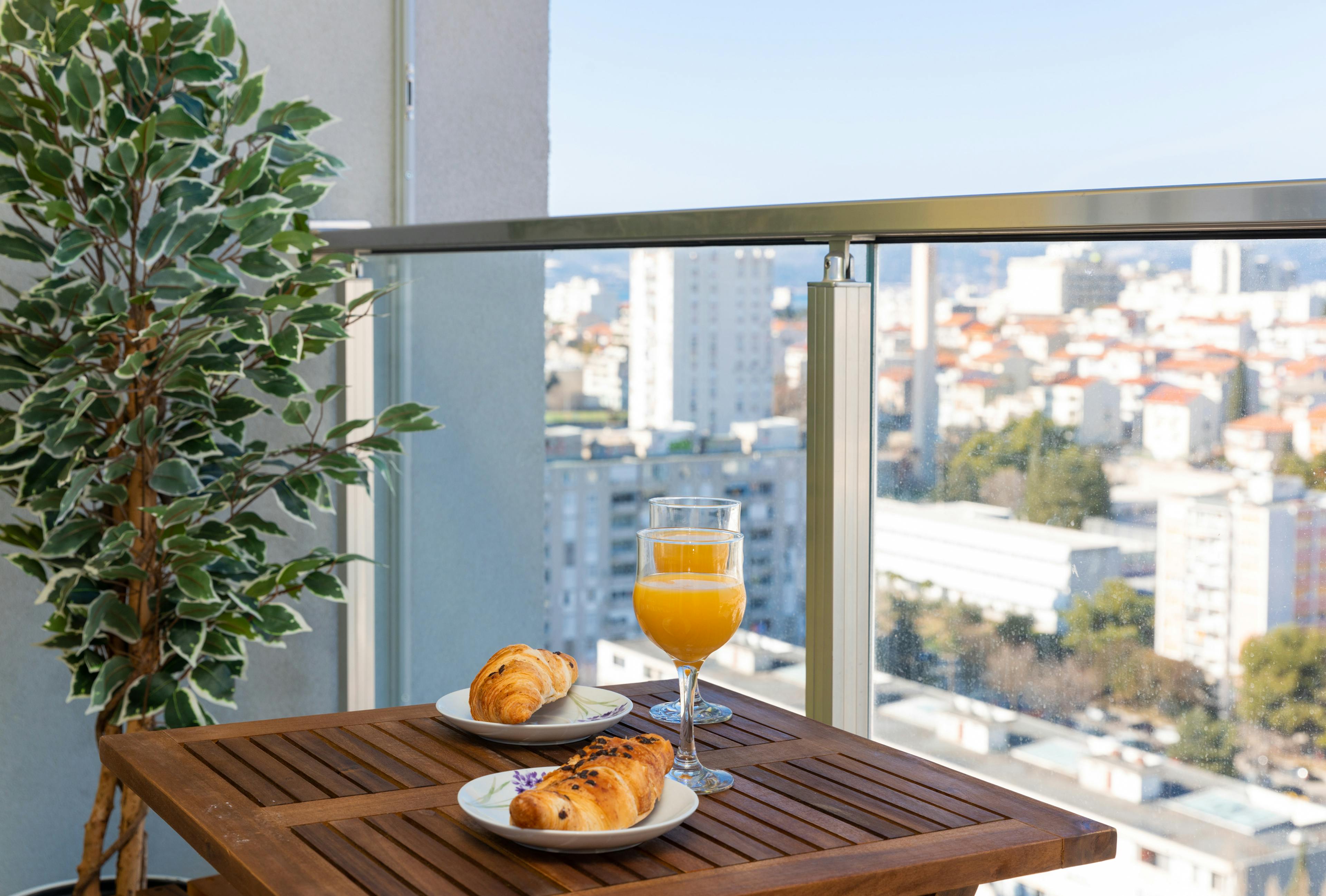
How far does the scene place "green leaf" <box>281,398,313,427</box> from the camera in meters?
1.93

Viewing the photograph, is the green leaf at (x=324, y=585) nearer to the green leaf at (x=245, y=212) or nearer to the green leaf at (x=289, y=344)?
the green leaf at (x=289, y=344)

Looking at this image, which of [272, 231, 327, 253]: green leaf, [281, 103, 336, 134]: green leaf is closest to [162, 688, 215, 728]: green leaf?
[272, 231, 327, 253]: green leaf

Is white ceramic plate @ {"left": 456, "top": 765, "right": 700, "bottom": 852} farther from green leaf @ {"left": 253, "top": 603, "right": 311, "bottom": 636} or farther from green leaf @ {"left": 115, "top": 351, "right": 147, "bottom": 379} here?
green leaf @ {"left": 253, "top": 603, "right": 311, "bottom": 636}

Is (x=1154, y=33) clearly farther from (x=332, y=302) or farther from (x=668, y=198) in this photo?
(x=332, y=302)

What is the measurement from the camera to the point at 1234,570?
1.04m

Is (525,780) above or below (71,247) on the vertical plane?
below

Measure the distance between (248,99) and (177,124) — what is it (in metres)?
0.15

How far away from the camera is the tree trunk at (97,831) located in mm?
1963

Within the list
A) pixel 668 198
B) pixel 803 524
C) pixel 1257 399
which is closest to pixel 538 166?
pixel 668 198

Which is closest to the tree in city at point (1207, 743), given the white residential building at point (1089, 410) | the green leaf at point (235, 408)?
the white residential building at point (1089, 410)

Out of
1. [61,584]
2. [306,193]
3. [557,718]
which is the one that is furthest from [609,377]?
[557,718]

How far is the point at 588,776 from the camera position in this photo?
2.48 ft

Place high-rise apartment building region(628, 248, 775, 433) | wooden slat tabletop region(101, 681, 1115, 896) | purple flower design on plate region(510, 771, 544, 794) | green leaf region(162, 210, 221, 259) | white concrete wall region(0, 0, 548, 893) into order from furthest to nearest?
white concrete wall region(0, 0, 548, 893)
green leaf region(162, 210, 221, 259)
high-rise apartment building region(628, 248, 775, 433)
purple flower design on plate region(510, 771, 544, 794)
wooden slat tabletop region(101, 681, 1115, 896)

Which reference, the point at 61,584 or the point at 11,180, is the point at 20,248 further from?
the point at 61,584
